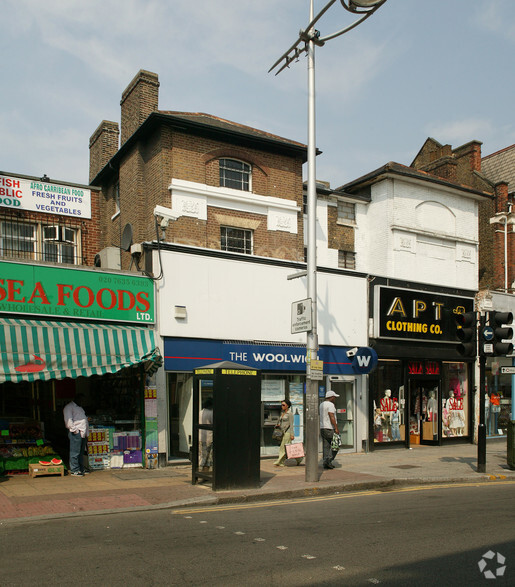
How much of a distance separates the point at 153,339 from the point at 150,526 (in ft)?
21.3

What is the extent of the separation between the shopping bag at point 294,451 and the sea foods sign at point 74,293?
454 centimetres

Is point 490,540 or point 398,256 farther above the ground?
point 398,256

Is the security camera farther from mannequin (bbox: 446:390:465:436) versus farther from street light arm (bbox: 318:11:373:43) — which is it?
mannequin (bbox: 446:390:465:436)

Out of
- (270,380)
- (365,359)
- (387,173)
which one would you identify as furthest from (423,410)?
(387,173)

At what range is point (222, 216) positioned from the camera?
56.7 ft

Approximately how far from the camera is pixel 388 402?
62.8 ft

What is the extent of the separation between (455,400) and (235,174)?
35.7 ft

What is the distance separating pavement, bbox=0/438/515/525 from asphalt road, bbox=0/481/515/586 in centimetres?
56

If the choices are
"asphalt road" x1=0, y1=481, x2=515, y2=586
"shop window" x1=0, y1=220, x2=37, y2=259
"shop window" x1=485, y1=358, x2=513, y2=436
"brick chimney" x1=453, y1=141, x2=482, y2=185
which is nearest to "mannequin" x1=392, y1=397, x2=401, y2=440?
"shop window" x1=485, y1=358, x2=513, y2=436

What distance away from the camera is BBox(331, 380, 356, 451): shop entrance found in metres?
18.3

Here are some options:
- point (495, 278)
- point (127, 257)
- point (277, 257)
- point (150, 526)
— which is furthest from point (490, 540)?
point (495, 278)

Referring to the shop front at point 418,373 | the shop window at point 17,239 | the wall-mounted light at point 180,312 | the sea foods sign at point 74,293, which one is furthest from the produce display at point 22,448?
the shop front at point 418,373

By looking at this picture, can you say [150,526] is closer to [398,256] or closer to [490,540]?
[490,540]

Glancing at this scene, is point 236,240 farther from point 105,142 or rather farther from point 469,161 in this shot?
point 469,161
